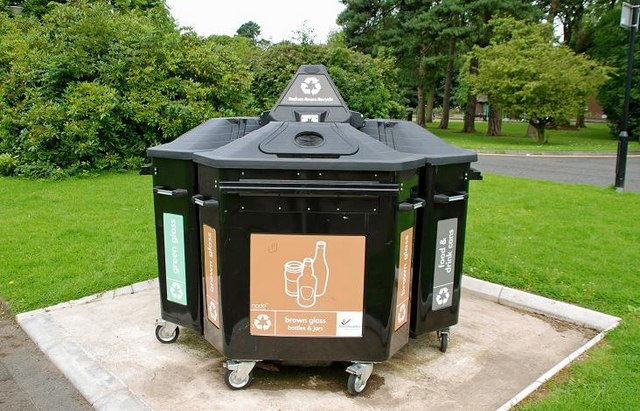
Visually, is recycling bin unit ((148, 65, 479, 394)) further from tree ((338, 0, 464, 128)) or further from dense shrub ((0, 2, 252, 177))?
tree ((338, 0, 464, 128))

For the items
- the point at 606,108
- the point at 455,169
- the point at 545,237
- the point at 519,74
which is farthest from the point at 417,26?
the point at 455,169

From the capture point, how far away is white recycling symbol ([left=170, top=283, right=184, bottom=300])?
11.5 ft

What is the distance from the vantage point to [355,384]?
119 inches

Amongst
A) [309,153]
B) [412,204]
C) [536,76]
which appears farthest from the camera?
[536,76]

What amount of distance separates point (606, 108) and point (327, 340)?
3227cm

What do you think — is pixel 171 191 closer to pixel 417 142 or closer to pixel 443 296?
pixel 417 142

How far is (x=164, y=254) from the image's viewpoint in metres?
3.54

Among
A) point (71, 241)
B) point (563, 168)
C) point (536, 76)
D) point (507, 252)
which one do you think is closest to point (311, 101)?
point (507, 252)

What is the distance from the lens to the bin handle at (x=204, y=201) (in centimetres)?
294

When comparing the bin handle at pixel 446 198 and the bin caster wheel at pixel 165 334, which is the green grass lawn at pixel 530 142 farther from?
the bin caster wheel at pixel 165 334

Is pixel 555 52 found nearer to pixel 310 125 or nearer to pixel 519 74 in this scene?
pixel 519 74

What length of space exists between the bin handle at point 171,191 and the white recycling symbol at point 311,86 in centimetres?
114

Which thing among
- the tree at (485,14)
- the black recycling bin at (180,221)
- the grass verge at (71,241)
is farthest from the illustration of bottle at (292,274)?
the tree at (485,14)

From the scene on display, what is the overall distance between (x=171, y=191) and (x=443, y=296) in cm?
193
